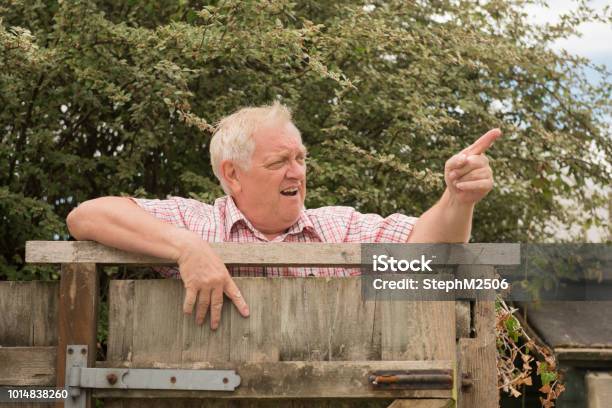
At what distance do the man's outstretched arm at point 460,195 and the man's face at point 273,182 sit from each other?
0.45m

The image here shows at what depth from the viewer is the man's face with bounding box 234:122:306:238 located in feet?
9.70

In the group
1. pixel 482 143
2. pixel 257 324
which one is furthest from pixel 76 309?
pixel 482 143

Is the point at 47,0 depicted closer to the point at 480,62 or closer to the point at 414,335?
the point at 480,62

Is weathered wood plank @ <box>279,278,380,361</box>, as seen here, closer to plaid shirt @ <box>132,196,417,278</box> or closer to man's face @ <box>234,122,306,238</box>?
plaid shirt @ <box>132,196,417,278</box>

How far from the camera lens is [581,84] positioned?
6.61 metres

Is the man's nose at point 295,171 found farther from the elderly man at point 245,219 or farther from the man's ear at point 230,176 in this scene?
the man's ear at point 230,176

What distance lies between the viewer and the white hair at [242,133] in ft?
9.93

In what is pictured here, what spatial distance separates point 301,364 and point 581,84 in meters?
4.87

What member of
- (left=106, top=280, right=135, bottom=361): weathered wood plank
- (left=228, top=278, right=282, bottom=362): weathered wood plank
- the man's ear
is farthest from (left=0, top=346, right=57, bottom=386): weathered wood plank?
the man's ear

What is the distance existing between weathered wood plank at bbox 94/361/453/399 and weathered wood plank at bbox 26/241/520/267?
31 cm

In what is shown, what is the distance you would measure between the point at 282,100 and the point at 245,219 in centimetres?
220

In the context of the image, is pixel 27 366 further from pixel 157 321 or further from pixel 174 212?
pixel 174 212

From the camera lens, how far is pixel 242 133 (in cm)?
304

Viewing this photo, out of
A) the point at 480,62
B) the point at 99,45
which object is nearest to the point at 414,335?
the point at 99,45
